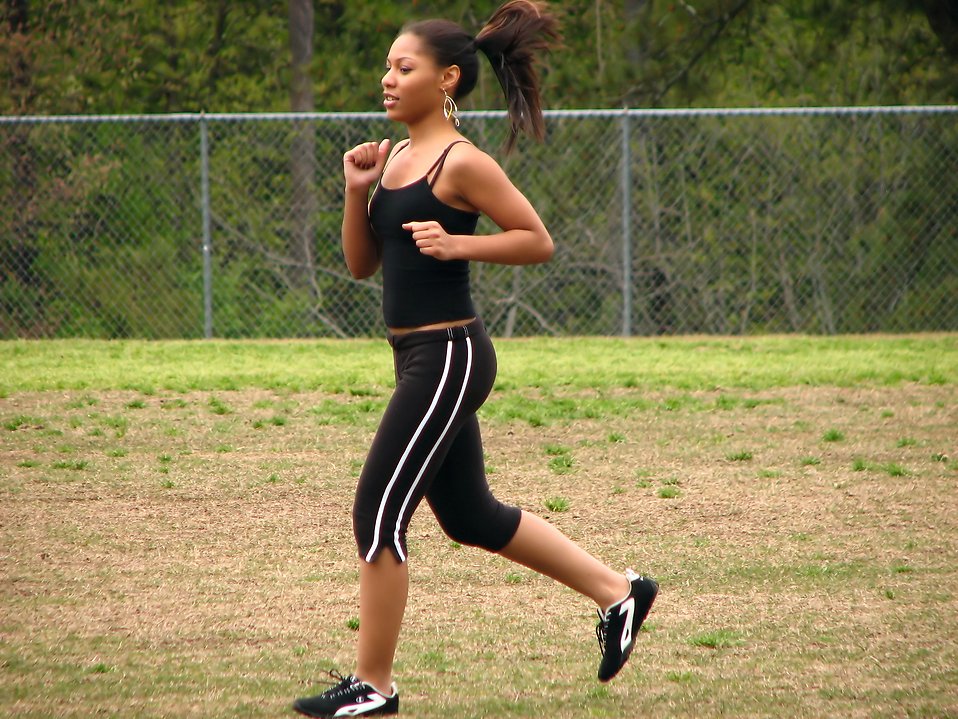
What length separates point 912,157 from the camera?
44.6ft

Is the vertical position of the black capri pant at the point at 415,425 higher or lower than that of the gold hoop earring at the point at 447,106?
lower

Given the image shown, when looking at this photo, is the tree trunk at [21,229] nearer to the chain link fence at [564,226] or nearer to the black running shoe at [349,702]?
the chain link fence at [564,226]

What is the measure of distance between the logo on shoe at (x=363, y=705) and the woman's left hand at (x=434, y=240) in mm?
1257

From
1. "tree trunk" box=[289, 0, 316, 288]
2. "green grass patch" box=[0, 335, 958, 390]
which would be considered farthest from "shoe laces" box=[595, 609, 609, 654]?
"tree trunk" box=[289, 0, 316, 288]

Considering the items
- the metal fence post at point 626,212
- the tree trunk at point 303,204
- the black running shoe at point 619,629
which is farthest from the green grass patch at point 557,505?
the tree trunk at point 303,204

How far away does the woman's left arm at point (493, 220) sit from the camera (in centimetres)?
375

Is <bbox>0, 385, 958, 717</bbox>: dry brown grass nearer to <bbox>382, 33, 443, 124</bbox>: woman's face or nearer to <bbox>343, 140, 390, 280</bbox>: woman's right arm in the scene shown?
<bbox>343, 140, 390, 280</bbox>: woman's right arm

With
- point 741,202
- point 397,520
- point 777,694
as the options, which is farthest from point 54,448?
point 741,202

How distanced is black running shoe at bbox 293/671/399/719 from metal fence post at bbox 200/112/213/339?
9986 mm

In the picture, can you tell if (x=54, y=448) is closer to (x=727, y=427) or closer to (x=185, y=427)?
(x=185, y=427)

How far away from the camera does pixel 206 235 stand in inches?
530

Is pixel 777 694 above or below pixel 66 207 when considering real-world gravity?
below

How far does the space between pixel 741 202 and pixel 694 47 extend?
275cm

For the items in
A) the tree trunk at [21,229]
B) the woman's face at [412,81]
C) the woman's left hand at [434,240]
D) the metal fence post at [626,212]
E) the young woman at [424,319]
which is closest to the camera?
the woman's left hand at [434,240]
